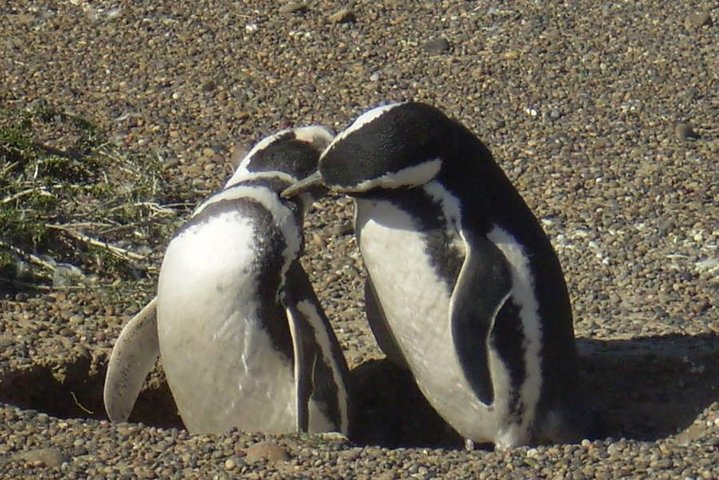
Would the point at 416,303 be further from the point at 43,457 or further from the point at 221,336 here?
the point at 43,457

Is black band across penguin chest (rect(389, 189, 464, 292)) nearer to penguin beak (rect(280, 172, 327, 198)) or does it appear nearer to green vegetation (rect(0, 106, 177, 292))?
penguin beak (rect(280, 172, 327, 198))

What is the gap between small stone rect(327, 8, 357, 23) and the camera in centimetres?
674

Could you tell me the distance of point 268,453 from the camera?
344cm

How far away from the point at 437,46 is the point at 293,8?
72cm

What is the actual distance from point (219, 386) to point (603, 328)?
1.33 metres

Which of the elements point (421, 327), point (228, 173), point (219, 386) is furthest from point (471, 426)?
point (228, 173)

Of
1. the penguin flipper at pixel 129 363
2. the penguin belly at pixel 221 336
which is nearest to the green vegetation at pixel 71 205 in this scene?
the penguin flipper at pixel 129 363

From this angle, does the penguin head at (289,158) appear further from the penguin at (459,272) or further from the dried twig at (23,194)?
the dried twig at (23,194)

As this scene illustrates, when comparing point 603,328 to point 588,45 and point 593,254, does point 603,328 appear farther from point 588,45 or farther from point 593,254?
point 588,45

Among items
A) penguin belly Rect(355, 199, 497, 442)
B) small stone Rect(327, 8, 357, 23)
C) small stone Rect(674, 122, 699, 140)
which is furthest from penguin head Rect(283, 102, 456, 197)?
small stone Rect(327, 8, 357, 23)

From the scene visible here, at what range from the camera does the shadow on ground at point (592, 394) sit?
13.6 ft

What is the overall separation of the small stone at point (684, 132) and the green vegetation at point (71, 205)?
2.00 metres

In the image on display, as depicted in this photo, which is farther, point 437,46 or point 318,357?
point 437,46

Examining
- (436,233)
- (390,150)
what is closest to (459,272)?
(436,233)
